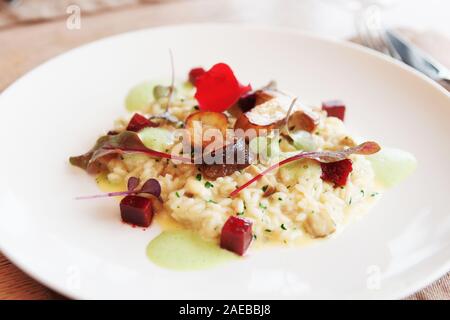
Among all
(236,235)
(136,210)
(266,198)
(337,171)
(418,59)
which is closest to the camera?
(236,235)

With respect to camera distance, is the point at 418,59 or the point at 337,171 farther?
the point at 418,59

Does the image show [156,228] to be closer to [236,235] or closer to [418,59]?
[236,235]

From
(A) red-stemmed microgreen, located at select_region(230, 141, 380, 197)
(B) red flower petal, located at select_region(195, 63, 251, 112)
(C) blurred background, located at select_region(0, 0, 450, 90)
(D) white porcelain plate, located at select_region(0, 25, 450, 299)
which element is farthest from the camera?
(C) blurred background, located at select_region(0, 0, 450, 90)

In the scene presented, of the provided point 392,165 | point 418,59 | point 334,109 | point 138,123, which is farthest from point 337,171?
point 418,59

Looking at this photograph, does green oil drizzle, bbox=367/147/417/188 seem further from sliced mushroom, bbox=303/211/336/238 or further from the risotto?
sliced mushroom, bbox=303/211/336/238

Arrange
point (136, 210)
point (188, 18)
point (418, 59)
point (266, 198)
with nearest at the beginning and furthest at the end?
1. point (136, 210)
2. point (266, 198)
3. point (418, 59)
4. point (188, 18)

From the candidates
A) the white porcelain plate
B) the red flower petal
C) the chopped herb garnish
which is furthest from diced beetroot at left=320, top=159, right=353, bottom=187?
the red flower petal
